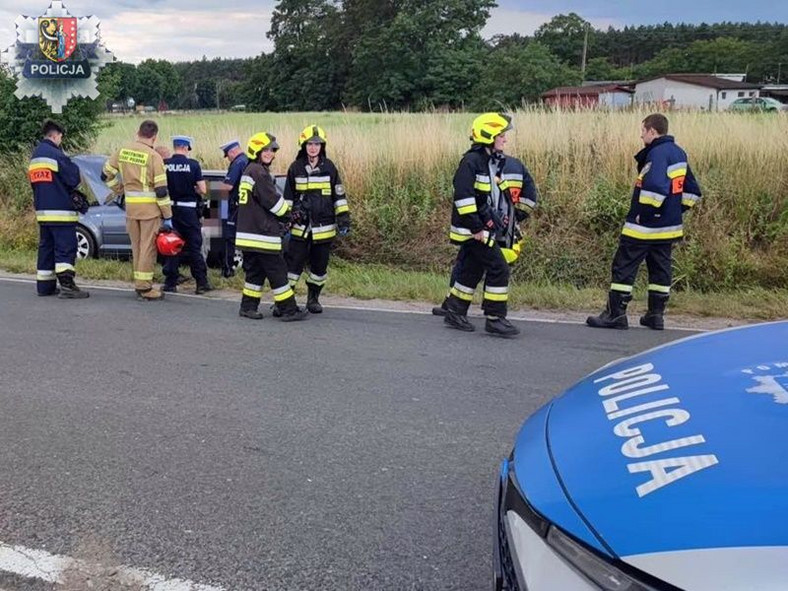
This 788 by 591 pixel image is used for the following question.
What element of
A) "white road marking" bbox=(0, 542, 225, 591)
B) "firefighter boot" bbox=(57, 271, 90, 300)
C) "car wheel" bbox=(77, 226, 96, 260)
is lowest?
"white road marking" bbox=(0, 542, 225, 591)

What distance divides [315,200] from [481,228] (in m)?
1.76

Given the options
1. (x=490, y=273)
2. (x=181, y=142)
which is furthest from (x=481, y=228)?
(x=181, y=142)

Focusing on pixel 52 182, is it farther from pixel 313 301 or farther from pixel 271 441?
pixel 271 441

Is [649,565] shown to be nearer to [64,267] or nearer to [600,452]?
[600,452]

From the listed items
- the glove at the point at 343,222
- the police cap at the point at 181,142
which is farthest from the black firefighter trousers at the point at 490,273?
the police cap at the point at 181,142

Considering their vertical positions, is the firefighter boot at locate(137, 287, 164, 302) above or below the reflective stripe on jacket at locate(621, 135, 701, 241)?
below

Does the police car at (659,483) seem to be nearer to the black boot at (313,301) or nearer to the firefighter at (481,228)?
the firefighter at (481,228)

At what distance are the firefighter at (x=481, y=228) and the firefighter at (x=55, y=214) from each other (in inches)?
165

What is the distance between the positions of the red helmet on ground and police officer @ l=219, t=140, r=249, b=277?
715 mm

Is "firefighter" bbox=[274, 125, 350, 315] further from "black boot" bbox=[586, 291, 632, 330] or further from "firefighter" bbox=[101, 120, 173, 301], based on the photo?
"black boot" bbox=[586, 291, 632, 330]

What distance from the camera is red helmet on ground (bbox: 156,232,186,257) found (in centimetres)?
807

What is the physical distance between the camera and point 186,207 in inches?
338

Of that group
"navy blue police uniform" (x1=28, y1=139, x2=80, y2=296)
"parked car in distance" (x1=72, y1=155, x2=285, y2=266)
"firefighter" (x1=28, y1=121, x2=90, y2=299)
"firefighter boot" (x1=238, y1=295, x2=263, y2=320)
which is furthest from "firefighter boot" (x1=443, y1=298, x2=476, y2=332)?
"navy blue police uniform" (x1=28, y1=139, x2=80, y2=296)

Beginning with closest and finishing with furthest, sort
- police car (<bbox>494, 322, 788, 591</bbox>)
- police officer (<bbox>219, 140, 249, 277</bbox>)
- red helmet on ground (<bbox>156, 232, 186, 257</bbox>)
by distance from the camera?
police car (<bbox>494, 322, 788, 591</bbox>) → red helmet on ground (<bbox>156, 232, 186, 257</bbox>) → police officer (<bbox>219, 140, 249, 277</bbox>)
